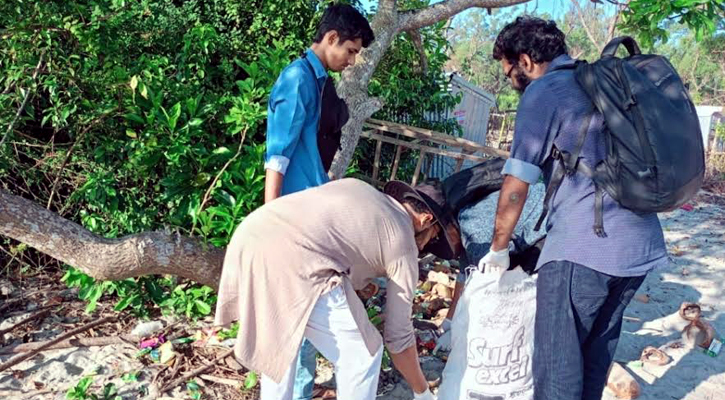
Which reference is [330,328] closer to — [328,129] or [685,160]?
[328,129]

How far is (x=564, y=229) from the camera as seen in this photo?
2.00m

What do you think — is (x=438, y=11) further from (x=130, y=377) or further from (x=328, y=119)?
(x=130, y=377)

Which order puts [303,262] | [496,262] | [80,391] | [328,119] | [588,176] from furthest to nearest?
[80,391] < [328,119] < [496,262] < [588,176] < [303,262]

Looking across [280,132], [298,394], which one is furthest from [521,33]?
[298,394]

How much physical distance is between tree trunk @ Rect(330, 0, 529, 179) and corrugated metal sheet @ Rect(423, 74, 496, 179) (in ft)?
10.0

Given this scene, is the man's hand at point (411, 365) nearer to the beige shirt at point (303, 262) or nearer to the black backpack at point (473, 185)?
the beige shirt at point (303, 262)

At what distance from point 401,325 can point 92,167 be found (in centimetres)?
243

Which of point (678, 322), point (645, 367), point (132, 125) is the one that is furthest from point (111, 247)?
point (678, 322)

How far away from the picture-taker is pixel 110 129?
338 centimetres

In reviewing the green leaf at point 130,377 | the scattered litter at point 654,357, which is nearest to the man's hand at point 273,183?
the green leaf at point 130,377

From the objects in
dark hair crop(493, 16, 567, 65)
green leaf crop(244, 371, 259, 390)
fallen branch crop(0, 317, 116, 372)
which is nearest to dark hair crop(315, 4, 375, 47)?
dark hair crop(493, 16, 567, 65)

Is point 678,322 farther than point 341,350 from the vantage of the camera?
Yes

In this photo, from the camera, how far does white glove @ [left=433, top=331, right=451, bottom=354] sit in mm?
3307

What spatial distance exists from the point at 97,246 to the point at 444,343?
1.95 metres
